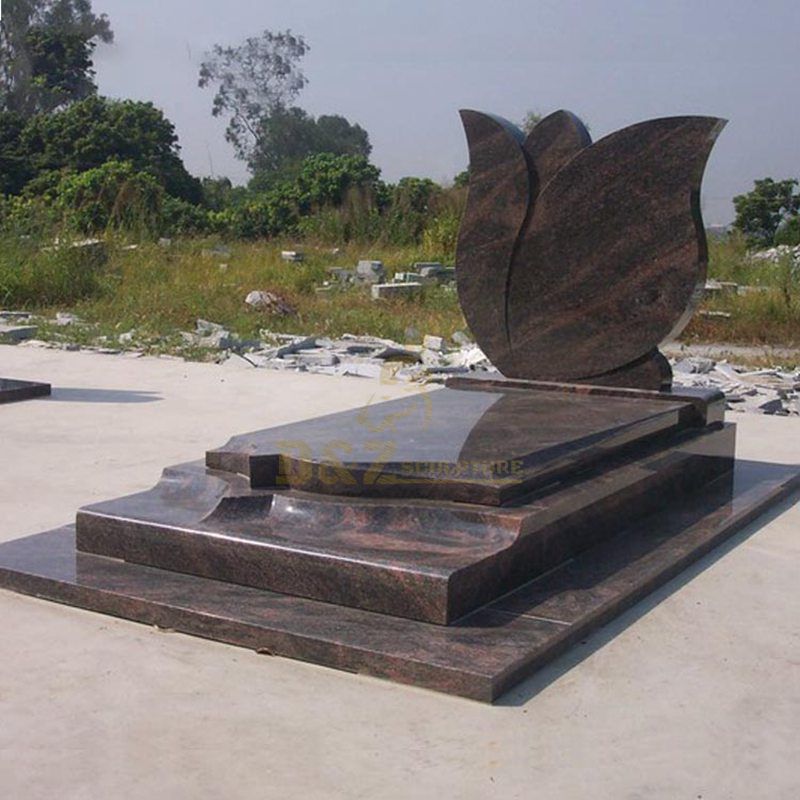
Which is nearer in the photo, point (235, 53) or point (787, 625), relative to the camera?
point (787, 625)

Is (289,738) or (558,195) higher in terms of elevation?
(558,195)

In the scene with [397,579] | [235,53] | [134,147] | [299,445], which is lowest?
[397,579]

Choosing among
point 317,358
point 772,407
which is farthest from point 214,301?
point 772,407

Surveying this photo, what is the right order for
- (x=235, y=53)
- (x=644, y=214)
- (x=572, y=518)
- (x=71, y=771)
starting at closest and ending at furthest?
1. (x=71, y=771)
2. (x=572, y=518)
3. (x=644, y=214)
4. (x=235, y=53)

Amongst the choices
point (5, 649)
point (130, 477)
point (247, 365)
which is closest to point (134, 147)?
point (247, 365)

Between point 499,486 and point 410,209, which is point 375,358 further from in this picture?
point 410,209

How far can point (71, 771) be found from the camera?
230 centimetres

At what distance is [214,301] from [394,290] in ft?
8.19

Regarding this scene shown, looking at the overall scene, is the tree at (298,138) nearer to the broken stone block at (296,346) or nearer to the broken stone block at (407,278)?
the broken stone block at (407,278)

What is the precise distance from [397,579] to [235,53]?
4799 cm

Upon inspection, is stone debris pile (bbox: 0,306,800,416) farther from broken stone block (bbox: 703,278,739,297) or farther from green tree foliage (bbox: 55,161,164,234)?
green tree foliage (bbox: 55,161,164,234)

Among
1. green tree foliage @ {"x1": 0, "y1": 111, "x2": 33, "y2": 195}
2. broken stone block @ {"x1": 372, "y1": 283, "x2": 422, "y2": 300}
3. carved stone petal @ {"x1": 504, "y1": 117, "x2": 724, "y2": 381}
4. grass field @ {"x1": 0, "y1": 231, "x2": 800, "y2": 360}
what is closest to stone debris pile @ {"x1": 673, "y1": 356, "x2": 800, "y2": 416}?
carved stone petal @ {"x1": 504, "y1": 117, "x2": 724, "y2": 381}

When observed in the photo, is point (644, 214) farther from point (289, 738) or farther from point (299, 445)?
point (289, 738)

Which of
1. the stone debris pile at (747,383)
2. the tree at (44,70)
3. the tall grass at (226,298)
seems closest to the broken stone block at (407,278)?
the tall grass at (226,298)
